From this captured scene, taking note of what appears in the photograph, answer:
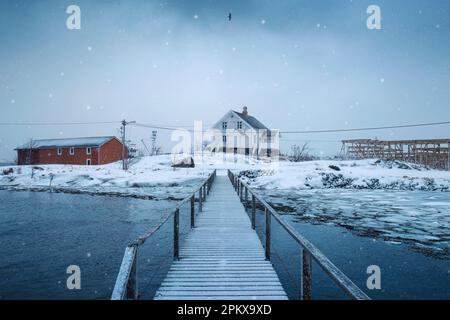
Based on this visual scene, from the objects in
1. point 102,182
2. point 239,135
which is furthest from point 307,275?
point 239,135

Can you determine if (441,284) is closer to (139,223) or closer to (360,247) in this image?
(360,247)

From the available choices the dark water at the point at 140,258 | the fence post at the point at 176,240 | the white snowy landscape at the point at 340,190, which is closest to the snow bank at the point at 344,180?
the white snowy landscape at the point at 340,190

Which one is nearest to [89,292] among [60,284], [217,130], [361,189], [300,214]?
[60,284]

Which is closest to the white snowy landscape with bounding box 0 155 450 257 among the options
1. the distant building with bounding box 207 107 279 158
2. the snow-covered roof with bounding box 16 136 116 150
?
the distant building with bounding box 207 107 279 158

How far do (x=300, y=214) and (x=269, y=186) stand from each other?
12.0m

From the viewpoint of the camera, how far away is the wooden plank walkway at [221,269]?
4723 millimetres

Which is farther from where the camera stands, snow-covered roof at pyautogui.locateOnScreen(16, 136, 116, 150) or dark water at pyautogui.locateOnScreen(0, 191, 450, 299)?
snow-covered roof at pyautogui.locateOnScreen(16, 136, 116, 150)

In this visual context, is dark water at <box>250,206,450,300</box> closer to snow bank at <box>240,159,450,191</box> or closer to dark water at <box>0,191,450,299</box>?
dark water at <box>0,191,450,299</box>

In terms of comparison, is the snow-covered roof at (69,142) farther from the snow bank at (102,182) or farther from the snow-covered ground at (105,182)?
the snow bank at (102,182)

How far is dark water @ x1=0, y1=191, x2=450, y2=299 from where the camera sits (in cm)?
646

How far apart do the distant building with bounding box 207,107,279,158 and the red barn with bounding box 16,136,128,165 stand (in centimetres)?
1590

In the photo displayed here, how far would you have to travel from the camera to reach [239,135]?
50.9 metres

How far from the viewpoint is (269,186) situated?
86.2ft

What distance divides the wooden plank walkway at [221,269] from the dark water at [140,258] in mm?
980
